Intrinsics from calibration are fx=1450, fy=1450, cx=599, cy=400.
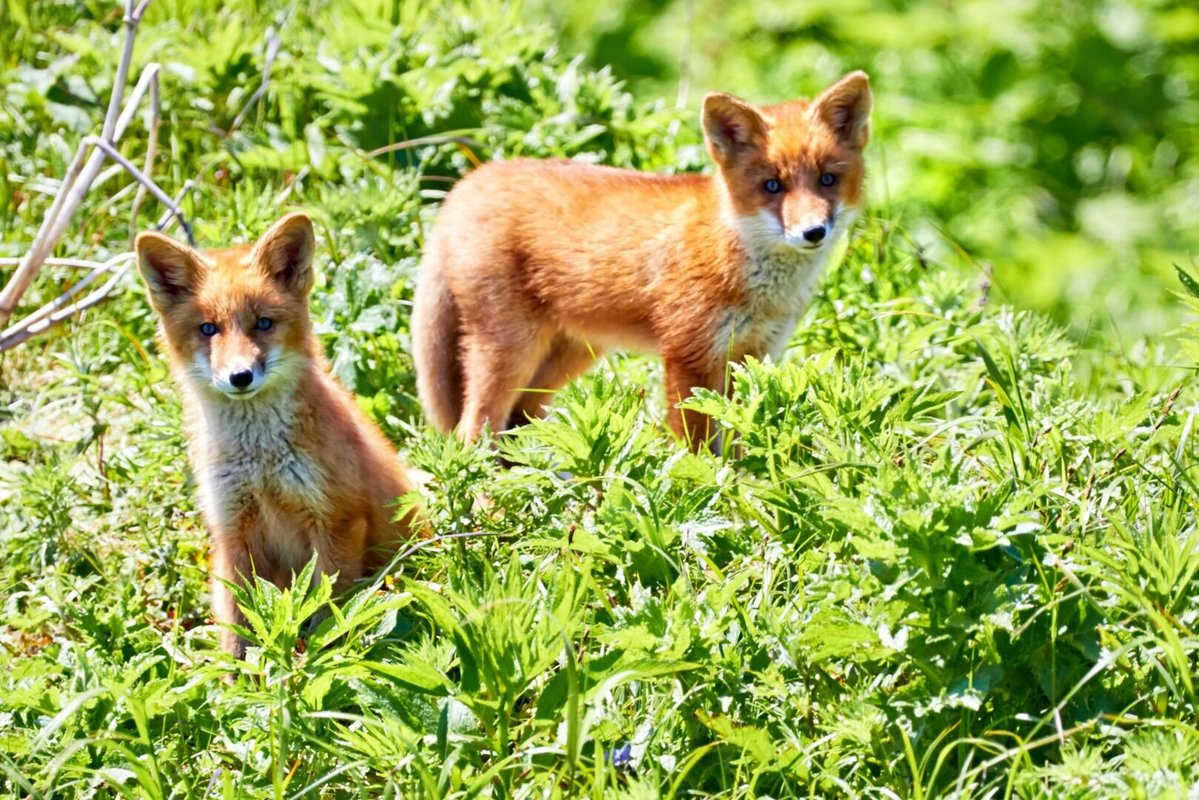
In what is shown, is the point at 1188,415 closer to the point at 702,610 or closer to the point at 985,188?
the point at 702,610

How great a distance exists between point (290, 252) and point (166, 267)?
0.43m

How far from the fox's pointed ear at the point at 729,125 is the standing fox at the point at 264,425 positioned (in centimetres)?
188

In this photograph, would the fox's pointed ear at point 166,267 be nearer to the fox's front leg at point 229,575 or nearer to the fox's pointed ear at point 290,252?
the fox's pointed ear at point 290,252

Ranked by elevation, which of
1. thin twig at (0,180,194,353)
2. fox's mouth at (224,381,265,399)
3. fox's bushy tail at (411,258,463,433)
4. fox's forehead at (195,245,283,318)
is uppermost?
fox's forehead at (195,245,283,318)

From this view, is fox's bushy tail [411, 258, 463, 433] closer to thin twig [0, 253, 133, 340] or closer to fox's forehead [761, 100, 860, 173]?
thin twig [0, 253, 133, 340]

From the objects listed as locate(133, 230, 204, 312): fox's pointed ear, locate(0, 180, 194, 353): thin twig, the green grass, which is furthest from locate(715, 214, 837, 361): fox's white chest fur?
locate(0, 180, 194, 353): thin twig

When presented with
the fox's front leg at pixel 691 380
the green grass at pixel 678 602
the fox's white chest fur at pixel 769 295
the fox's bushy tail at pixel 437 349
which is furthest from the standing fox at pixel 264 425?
the fox's white chest fur at pixel 769 295

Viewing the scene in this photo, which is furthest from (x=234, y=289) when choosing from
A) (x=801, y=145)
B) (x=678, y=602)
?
(x=801, y=145)

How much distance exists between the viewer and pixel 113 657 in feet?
13.6

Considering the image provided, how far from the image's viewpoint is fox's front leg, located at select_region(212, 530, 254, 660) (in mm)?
4777

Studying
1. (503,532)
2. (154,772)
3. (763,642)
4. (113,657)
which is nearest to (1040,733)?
(763,642)

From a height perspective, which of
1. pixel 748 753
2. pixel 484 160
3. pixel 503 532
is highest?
pixel 484 160

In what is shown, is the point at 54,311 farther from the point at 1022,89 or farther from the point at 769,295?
the point at 1022,89

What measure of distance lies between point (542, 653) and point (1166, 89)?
340 inches
